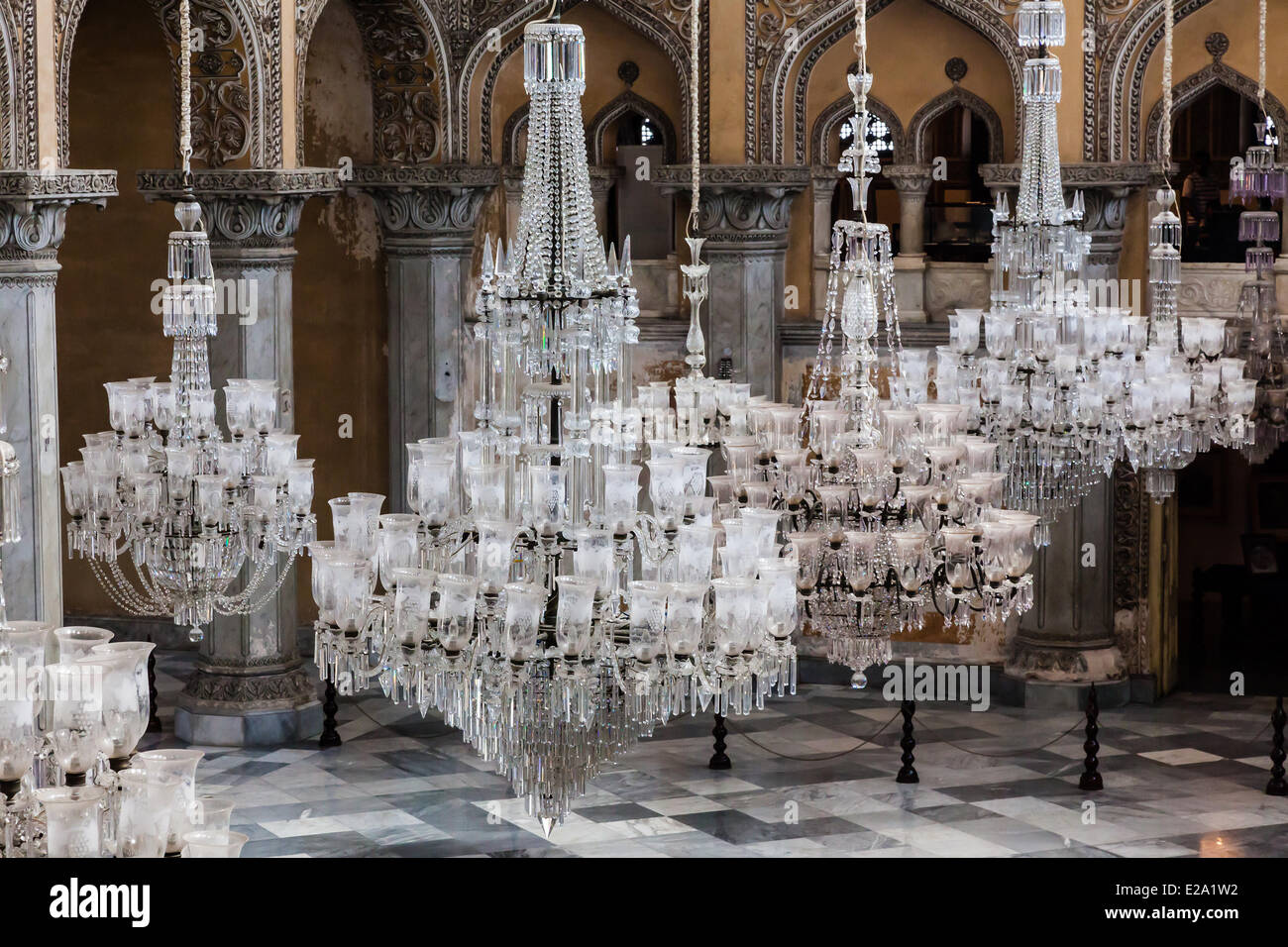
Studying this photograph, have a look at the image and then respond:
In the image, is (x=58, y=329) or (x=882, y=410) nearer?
(x=882, y=410)

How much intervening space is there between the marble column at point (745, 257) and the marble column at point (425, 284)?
142 cm

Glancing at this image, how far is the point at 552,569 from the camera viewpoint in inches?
284

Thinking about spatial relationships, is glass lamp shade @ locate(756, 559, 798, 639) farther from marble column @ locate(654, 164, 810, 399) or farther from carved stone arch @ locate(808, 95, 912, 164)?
carved stone arch @ locate(808, 95, 912, 164)

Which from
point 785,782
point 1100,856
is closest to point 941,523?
point 1100,856

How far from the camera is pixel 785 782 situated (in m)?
12.5

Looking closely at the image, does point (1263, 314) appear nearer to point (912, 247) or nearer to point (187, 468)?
point (912, 247)

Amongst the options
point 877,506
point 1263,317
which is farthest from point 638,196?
point 877,506

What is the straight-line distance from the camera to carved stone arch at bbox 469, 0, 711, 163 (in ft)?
47.0

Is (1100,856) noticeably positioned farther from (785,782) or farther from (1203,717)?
(1203,717)

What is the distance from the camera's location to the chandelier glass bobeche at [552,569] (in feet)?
22.9

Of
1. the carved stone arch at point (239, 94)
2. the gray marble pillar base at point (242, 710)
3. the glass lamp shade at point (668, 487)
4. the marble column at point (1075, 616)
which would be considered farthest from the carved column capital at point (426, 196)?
the glass lamp shade at point (668, 487)

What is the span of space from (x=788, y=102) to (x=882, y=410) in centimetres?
645

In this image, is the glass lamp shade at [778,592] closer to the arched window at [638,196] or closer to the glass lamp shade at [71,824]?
the glass lamp shade at [71,824]

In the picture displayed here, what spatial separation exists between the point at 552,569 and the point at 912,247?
818 centimetres
